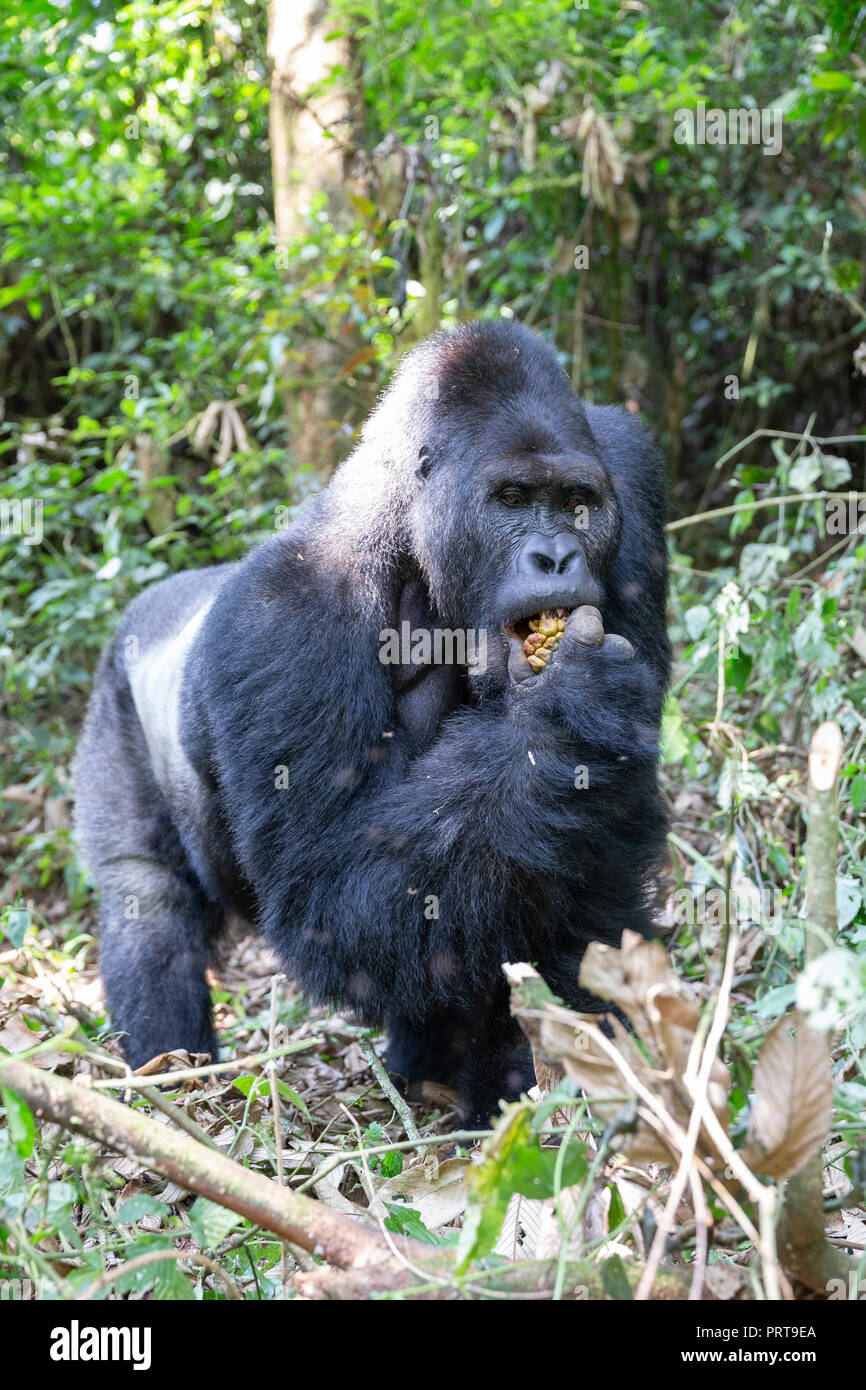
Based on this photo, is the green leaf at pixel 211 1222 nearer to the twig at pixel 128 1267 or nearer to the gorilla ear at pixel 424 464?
the twig at pixel 128 1267

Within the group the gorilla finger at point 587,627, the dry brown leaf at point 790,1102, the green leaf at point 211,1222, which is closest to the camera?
the dry brown leaf at point 790,1102

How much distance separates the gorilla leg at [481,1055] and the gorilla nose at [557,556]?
120 cm

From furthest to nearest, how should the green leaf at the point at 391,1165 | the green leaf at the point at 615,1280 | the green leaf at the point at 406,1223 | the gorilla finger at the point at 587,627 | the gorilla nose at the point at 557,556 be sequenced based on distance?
the gorilla nose at the point at 557,556, the gorilla finger at the point at 587,627, the green leaf at the point at 391,1165, the green leaf at the point at 406,1223, the green leaf at the point at 615,1280

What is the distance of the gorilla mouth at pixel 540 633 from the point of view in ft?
10.5

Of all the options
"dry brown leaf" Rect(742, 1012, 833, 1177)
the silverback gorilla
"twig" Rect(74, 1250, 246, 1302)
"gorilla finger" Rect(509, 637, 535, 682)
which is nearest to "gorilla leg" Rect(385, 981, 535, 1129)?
the silverback gorilla

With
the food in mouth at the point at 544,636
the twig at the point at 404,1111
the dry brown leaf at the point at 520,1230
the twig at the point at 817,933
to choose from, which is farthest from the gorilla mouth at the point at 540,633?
the twig at the point at 817,933

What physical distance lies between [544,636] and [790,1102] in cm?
171

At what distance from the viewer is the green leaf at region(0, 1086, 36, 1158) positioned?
6.02ft

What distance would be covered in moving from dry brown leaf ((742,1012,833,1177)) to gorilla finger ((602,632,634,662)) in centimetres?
152

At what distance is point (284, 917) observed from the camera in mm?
3477

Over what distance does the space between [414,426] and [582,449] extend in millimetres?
→ 480

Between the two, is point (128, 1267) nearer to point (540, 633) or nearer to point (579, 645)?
point (579, 645)

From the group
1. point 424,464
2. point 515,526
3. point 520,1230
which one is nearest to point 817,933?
point 520,1230
